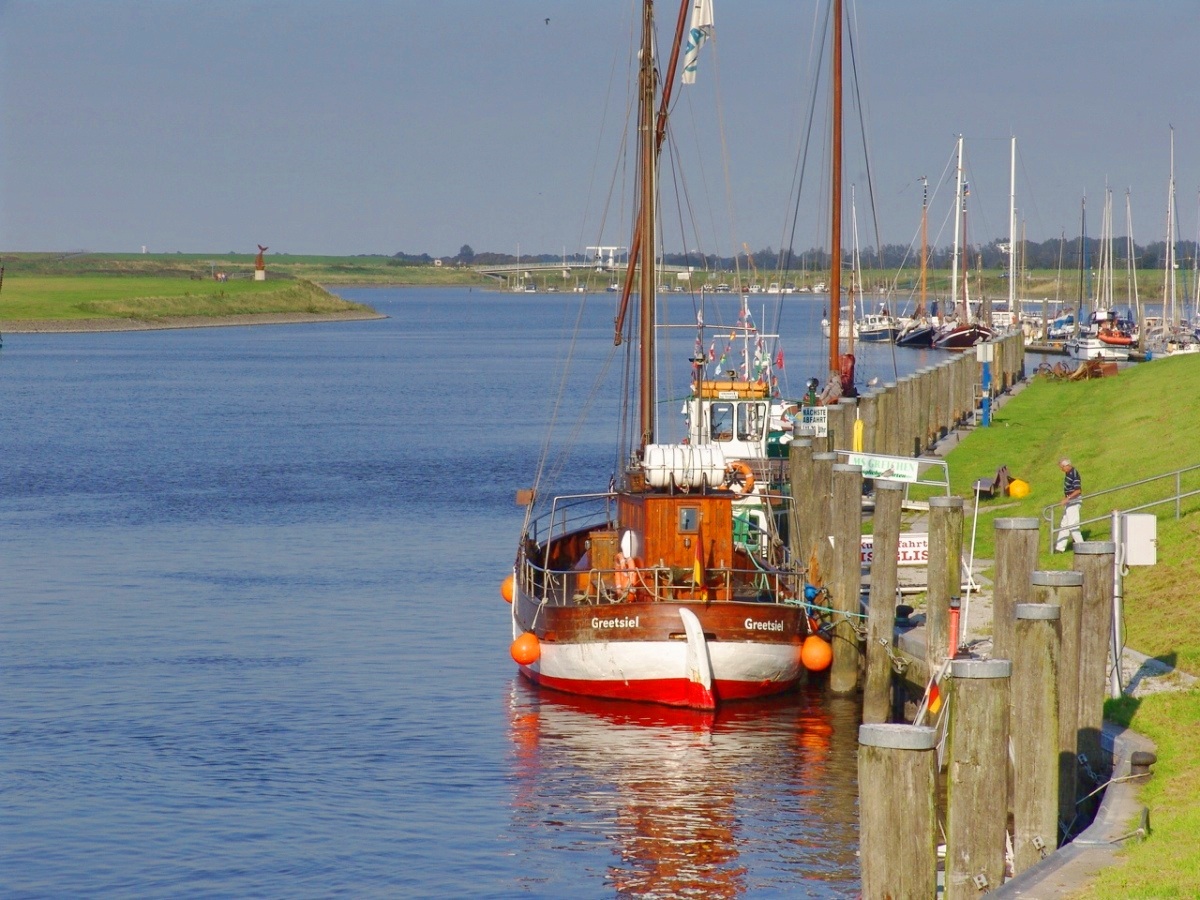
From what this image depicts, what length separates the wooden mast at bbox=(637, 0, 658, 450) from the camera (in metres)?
34.1

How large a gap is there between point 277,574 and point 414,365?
10755 cm

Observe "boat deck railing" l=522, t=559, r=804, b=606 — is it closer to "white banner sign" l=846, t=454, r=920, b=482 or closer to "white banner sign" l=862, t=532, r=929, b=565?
"white banner sign" l=862, t=532, r=929, b=565

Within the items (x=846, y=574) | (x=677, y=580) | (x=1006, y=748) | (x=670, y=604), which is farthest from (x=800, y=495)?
(x=1006, y=748)

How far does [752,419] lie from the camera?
42969mm

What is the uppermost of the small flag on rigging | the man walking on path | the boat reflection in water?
the small flag on rigging

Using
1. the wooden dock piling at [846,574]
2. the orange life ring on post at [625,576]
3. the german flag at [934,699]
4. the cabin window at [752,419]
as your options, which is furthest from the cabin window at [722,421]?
the german flag at [934,699]

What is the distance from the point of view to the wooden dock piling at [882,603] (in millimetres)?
24672

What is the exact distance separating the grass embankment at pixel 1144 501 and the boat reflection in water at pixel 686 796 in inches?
167

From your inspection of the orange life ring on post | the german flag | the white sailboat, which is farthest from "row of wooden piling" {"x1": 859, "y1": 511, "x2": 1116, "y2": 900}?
the white sailboat

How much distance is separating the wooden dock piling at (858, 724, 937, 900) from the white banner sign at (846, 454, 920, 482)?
13.8 m

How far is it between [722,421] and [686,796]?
2168cm

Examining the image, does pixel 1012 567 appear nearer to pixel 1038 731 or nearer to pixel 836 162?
pixel 1038 731

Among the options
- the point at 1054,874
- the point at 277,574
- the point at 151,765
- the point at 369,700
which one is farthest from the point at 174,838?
the point at 277,574

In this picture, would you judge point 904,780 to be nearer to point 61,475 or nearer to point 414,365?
point 61,475
